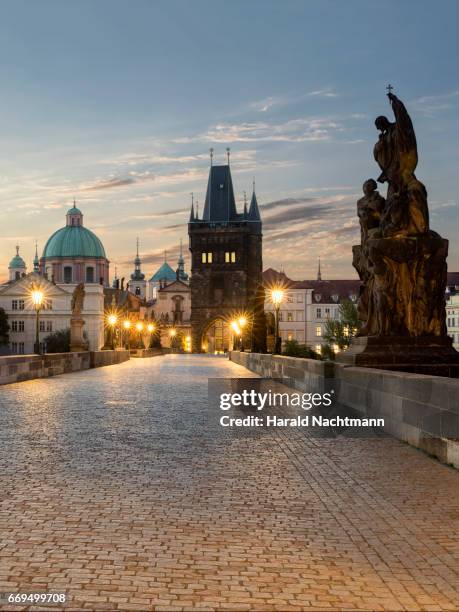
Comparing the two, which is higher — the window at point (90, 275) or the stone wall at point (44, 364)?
the window at point (90, 275)

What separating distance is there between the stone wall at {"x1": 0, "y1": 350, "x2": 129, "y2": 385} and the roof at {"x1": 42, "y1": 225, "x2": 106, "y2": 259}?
105939 mm

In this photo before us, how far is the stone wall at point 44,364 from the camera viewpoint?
2438 cm

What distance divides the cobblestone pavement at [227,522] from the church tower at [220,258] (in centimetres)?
11431

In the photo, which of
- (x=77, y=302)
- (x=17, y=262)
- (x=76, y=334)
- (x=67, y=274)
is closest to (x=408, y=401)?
(x=77, y=302)

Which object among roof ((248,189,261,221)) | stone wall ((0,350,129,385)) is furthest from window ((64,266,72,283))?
stone wall ((0,350,129,385))

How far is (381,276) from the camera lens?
14820mm

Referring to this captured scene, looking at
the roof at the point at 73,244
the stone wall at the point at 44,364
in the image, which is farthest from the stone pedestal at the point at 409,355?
the roof at the point at 73,244

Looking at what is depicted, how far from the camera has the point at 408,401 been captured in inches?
399

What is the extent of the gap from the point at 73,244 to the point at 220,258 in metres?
32.8

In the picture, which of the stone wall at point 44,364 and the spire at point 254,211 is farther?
the spire at point 254,211

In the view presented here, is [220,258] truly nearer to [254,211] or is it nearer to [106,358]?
[254,211]

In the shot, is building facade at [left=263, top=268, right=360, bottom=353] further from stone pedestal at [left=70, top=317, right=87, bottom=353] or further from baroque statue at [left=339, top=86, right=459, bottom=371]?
baroque statue at [left=339, top=86, right=459, bottom=371]

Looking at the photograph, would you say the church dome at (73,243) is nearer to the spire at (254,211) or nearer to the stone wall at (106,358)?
the spire at (254,211)

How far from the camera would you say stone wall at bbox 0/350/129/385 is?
Result: 24377mm
